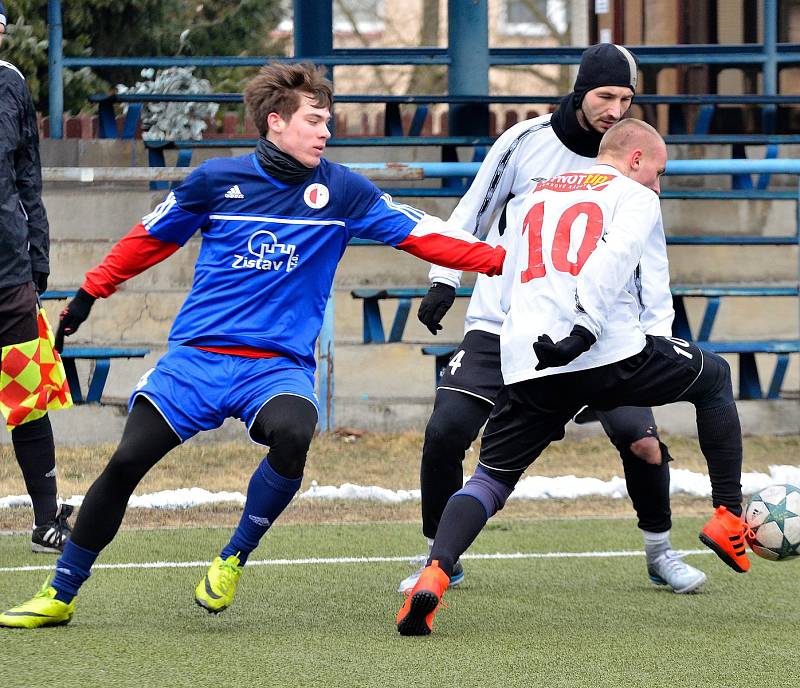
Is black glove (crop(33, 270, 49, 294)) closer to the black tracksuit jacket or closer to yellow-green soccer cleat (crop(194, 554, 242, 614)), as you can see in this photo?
the black tracksuit jacket

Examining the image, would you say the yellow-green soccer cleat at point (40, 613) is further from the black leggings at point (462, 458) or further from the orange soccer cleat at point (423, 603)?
the black leggings at point (462, 458)

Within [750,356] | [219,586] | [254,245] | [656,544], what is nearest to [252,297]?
[254,245]

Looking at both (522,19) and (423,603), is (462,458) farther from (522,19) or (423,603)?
(522,19)

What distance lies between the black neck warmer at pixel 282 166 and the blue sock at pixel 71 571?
1301 millimetres

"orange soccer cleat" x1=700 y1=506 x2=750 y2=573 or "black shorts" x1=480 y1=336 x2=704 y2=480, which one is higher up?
"black shorts" x1=480 y1=336 x2=704 y2=480

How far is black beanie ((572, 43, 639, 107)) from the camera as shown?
5.20 meters

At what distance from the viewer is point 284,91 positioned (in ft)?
16.0

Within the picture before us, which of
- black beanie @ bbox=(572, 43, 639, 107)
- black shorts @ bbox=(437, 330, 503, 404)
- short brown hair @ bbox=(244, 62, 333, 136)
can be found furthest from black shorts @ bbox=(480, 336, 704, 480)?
short brown hair @ bbox=(244, 62, 333, 136)

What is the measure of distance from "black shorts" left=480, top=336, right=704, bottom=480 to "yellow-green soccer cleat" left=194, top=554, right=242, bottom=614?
2.83 ft

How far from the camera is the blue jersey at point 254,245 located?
15.8 ft

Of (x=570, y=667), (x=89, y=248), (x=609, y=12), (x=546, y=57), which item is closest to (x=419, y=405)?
(x=89, y=248)

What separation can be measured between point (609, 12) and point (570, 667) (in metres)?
12.3

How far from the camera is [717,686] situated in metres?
3.98

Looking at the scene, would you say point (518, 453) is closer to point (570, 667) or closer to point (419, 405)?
point (570, 667)
